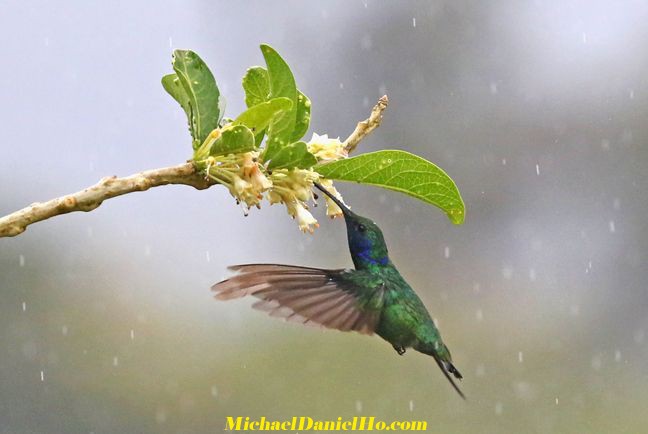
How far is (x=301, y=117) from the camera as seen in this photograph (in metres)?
1.23

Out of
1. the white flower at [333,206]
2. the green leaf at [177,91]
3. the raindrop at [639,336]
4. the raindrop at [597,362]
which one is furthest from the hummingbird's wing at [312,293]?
the raindrop at [639,336]

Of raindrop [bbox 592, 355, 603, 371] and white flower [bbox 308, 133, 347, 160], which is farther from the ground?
white flower [bbox 308, 133, 347, 160]

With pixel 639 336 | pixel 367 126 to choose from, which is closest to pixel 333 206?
pixel 367 126

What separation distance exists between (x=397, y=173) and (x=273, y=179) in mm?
165

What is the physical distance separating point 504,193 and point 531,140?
0.80m

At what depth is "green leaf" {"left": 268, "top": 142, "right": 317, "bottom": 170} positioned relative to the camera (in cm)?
118

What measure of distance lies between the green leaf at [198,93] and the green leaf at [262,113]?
7 centimetres

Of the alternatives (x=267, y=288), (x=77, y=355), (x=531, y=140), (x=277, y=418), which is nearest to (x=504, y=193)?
(x=531, y=140)

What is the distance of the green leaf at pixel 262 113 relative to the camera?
1.13m

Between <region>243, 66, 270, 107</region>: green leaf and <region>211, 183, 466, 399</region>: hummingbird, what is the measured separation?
14cm

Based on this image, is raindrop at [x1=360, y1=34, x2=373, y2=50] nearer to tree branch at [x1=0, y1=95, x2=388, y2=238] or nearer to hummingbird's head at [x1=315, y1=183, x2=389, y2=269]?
hummingbird's head at [x1=315, y1=183, x2=389, y2=269]

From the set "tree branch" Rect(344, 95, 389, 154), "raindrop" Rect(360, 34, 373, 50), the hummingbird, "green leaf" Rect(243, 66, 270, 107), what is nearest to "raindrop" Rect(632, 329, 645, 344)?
"raindrop" Rect(360, 34, 373, 50)

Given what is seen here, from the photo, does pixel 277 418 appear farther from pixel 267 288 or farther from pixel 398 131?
pixel 267 288

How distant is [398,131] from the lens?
30.4 feet
